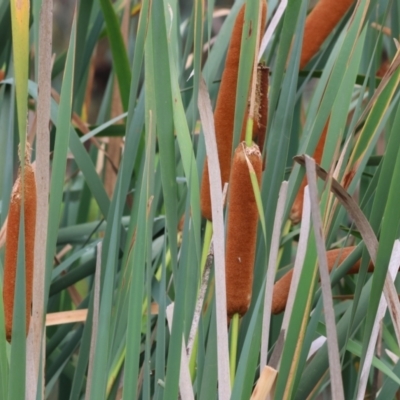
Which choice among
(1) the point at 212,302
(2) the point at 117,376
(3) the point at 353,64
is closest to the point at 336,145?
(3) the point at 353,64

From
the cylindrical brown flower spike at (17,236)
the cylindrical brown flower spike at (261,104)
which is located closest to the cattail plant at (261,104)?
the cylindrical brown flower spike at (261,104)

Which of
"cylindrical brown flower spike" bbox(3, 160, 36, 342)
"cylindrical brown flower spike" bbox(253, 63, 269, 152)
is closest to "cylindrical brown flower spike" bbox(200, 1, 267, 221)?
"cylindrical brown flower spike" bbox(253, 63, 269, 152)

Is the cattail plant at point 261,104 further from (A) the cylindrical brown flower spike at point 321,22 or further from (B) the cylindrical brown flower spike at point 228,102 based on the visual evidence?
(A) the cylindrical brown flower spike at point 321,22

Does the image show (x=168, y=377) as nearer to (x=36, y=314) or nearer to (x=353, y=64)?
(x=36, y=314)

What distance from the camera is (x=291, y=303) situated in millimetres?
549

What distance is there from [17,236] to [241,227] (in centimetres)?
16

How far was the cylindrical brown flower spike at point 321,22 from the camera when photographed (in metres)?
0.77

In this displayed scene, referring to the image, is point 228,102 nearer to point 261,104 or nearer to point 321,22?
point 261,104

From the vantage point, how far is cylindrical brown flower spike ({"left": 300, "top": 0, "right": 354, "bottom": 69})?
769 millimetres

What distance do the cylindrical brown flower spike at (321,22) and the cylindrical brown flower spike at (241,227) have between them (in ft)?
1.02

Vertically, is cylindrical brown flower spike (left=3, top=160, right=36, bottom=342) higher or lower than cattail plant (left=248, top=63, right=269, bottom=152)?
lower

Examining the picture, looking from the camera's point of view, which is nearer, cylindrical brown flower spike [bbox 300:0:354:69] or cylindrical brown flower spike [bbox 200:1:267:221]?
cylindrical brown flower spike [bbox 200:1:267:221]

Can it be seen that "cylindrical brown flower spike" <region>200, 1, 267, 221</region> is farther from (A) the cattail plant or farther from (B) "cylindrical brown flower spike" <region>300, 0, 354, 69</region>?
(B) "cylindrical brown flower spike" <region>300, 0, 354, 69</region>

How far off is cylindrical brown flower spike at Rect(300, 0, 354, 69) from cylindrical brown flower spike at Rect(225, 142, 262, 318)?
0.31 metres
